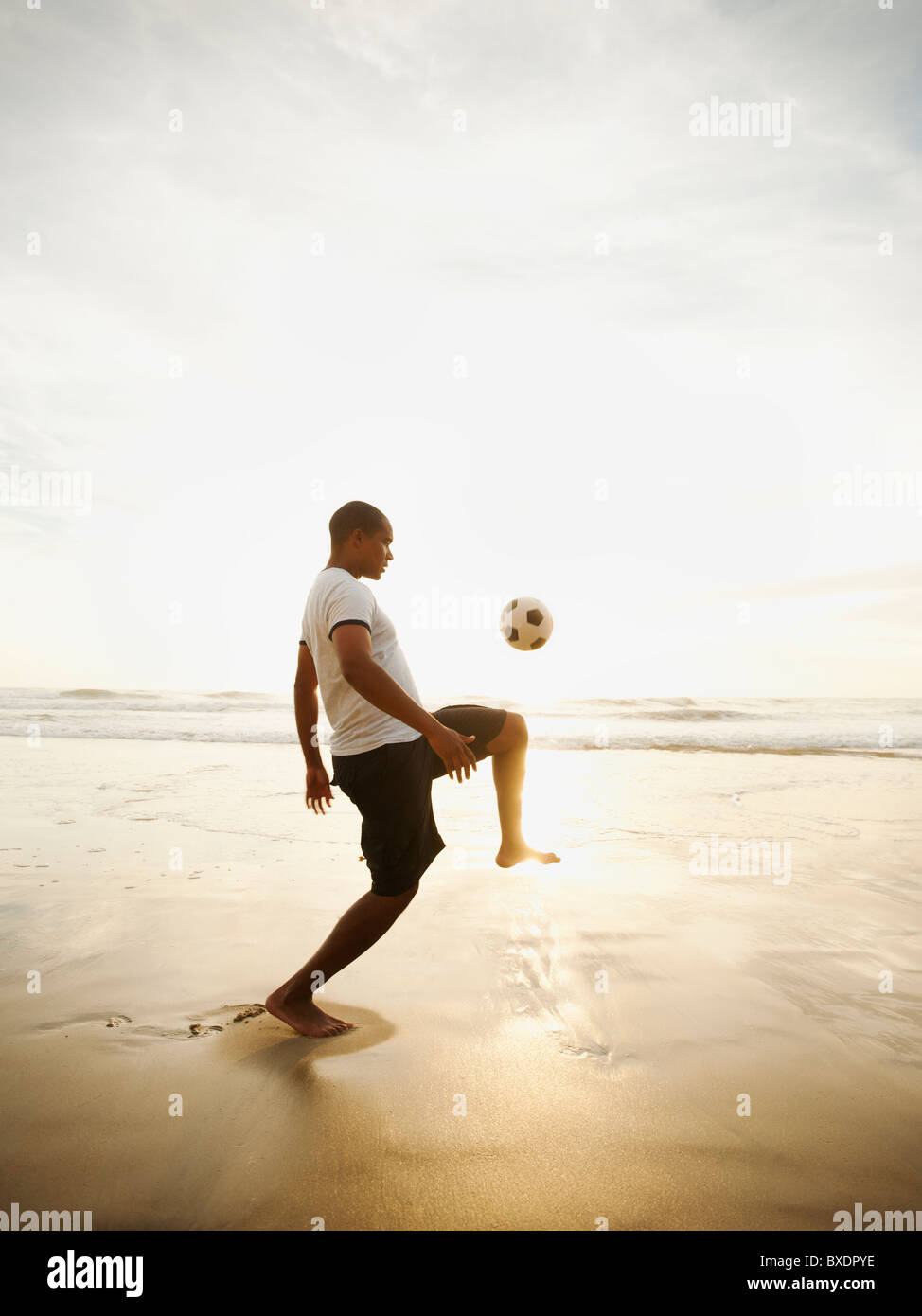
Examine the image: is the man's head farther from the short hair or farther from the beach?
the beach

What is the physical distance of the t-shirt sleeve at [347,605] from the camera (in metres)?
2.80

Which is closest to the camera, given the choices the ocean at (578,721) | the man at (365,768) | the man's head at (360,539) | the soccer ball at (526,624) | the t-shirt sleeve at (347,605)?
the t-shirt sleeve at (347,605)

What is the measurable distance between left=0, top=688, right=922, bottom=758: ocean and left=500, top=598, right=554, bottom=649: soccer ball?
8719mm

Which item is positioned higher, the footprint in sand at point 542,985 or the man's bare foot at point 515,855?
the man's bare foot at point 515,855

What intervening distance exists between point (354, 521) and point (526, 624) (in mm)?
2538

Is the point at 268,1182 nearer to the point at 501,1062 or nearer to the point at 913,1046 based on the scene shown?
the point at 501,1062

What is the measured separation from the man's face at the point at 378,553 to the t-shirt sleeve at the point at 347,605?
11.2 inches

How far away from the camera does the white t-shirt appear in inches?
113

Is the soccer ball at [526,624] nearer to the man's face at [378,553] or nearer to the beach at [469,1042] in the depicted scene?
the beach at [469,1042]

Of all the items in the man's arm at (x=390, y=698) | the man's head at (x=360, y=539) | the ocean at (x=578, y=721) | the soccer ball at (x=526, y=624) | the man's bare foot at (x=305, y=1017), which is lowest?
the ocean at (x=578, y=721)

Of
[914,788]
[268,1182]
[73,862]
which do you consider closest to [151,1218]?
[268,1182]

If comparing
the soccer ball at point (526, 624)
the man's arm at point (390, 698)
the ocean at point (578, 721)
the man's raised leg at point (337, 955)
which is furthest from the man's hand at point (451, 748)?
the ocean at point (578, 721)

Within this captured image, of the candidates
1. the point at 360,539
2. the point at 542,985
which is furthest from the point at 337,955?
the point at 360,539

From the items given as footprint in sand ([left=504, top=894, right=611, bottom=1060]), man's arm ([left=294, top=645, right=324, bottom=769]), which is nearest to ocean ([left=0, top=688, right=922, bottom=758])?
footprint in sand ([left=504, top=894, right=611, bottom=1060])
